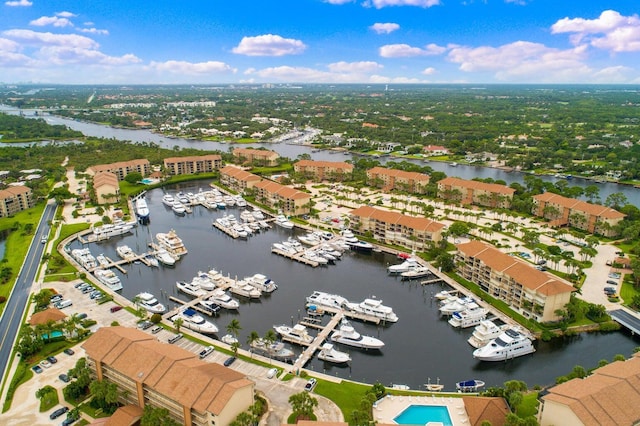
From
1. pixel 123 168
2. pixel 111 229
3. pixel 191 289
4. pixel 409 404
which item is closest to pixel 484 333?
pixel 409 404

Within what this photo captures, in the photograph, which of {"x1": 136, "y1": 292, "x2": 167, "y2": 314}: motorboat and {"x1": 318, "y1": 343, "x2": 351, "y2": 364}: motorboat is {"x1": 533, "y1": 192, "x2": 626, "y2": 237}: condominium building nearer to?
{"x1": 318, "y1": 343, "x2": 351, "y2": 364}: motorboat

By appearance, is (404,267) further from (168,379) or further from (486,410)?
(168,379)

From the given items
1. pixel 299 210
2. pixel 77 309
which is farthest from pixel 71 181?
pixel 77 309

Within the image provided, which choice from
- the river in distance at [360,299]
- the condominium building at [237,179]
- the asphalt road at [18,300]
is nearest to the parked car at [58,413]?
the asphalt road at [18,300]

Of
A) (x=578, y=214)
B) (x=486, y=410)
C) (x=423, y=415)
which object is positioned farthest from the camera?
(x=578, y=214)

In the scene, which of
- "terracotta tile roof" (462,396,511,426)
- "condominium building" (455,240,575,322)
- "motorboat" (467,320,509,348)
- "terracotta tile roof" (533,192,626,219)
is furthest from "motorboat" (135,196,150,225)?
"terracotta tile roof" (533,192,626,219)
